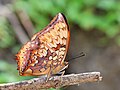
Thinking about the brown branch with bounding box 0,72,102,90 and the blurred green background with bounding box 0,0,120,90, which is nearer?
the brown branch with bounding box 0,72,102,90

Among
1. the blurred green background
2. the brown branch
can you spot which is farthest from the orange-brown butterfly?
the blurred green background

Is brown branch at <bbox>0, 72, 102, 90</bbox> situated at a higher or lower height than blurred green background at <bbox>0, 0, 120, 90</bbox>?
lower

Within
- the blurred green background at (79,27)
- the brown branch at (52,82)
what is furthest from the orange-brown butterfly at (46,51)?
the blurred green background at (79,27)

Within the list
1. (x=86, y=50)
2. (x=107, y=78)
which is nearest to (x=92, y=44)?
(x=86, y=50)

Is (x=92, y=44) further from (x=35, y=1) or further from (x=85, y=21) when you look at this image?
(x=35, y=1)

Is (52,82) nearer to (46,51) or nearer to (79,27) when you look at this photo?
(46,51)

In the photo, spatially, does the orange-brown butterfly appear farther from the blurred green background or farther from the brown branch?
the blurred green background

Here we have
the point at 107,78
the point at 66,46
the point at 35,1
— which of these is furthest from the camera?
the point at 107,78
